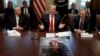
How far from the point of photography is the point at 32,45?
3205 mm

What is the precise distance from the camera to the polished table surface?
2886 mm

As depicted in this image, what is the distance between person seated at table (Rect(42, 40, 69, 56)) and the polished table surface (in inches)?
4.7

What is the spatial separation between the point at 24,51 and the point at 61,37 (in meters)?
0.83

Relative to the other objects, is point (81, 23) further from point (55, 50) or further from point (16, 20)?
point (55, 50)

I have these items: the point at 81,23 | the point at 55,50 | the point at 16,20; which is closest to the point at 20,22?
the point at 16,20

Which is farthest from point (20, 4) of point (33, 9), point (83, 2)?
point (83, 2)

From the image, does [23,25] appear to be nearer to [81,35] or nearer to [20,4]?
[81,35]

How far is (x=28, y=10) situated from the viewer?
6.92 meters

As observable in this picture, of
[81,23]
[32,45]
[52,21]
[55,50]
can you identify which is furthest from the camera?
[81,23]

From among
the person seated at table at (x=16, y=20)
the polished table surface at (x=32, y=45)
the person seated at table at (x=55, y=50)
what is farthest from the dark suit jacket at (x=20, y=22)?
the person seated at table at (x=55, y=50)

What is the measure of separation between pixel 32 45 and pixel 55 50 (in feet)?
1.74

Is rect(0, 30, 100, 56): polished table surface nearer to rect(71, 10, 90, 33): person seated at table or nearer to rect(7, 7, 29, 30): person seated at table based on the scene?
rect(71, 10, 90, 33): person seated at table

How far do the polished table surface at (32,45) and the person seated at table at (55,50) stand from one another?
0.12 m

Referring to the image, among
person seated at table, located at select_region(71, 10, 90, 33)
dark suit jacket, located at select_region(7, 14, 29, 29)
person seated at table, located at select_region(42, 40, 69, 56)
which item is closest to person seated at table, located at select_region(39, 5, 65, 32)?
person seated at table, located at select_region(71, 10, 90, 33)
